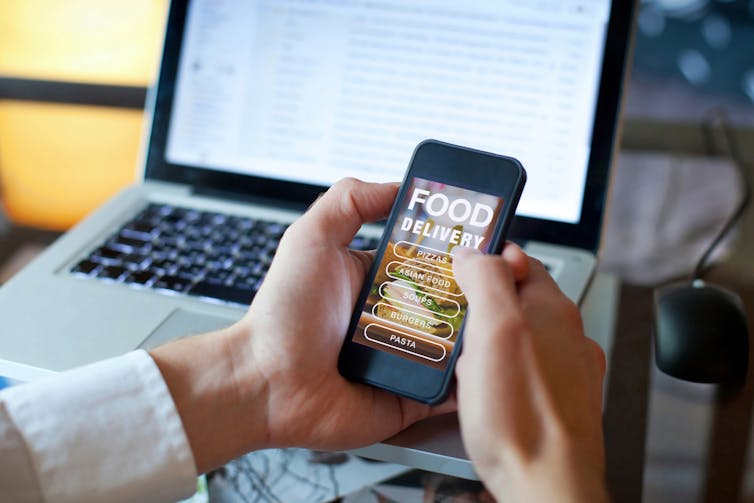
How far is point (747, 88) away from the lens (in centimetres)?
135

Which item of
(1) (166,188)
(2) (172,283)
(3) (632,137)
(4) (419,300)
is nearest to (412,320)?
(4) (419,300)

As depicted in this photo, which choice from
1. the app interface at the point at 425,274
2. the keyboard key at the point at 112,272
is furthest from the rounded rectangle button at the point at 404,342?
the keyboard key at the point at 112,272

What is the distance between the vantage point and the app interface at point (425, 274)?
1.49ft

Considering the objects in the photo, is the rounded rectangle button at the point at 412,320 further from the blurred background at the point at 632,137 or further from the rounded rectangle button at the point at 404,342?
the blurred background at the point at 632,137

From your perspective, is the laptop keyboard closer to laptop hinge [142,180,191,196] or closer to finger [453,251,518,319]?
laptop hinge [142,180,191,196]

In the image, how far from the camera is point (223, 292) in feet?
1.91

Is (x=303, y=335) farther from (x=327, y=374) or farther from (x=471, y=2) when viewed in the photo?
(x=471, y=2)

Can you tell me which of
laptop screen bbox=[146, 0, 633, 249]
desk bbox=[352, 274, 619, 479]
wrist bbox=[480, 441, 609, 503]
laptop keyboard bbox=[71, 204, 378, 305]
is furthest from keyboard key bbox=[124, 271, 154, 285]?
wrist bbox=[480, 441, 609, 503]

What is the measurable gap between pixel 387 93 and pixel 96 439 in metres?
0.40

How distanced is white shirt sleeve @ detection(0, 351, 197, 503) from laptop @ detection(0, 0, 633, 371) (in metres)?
0.09

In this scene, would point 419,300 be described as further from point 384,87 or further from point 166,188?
point 166,188

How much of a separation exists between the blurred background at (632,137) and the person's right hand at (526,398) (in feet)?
0.58

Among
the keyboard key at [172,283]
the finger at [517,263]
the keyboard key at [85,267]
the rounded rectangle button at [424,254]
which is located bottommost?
the keyboard key at [85,267]

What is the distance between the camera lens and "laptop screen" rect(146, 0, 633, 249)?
61 centimetres
